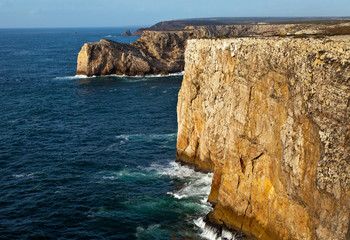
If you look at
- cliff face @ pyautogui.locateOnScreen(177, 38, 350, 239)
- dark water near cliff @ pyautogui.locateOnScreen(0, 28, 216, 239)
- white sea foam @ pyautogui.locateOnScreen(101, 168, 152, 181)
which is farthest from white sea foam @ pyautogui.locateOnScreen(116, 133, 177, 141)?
cliff face @ pyautogui.locateOnScreen(177, 38, 350, 239)

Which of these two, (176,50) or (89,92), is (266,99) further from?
(176,50)

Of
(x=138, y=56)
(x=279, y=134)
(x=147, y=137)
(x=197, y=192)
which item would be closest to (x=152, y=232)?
(x=197, y=192)

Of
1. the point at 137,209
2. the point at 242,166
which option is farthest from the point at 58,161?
the point at 242,166

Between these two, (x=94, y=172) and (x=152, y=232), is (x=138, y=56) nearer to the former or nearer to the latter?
(x=94, y=172)

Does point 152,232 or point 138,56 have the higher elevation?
point 138,56

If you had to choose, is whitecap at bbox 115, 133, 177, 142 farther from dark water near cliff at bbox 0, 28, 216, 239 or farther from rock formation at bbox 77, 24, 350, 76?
rock formation at bbox 77, 24, 350, 76

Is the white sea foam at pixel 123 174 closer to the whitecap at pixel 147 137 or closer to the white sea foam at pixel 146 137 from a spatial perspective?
the whitecap at pixel 147 137
